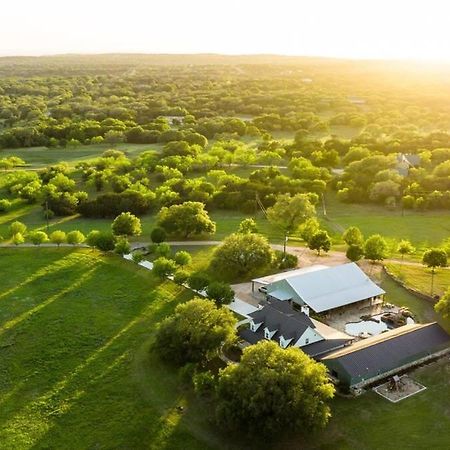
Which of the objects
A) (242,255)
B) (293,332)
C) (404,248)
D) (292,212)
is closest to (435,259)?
(404,248)

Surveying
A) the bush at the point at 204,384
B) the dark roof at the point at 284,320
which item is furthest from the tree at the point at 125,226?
the bush at the point at 204,384

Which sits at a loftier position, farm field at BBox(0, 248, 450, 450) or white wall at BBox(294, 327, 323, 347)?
white wall at BBox(294, 327, 323, 347)

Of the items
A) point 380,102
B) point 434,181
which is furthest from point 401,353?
point 380,102

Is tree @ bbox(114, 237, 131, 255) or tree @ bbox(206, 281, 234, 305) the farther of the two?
tree @ bbox(114, 237, 131, 255)

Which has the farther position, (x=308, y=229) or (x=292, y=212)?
(x=292, y=212)

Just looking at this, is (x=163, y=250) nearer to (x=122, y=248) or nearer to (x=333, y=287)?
(x=122, y=248)

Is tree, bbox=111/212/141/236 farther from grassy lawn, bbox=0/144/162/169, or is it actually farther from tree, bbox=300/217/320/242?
grassy lawn, bbox=0/144/162/169

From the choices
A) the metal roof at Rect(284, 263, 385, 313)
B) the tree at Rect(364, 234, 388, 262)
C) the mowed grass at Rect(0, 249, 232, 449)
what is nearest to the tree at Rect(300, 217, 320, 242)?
the tree at Rect(364, 234, 388, 262)
